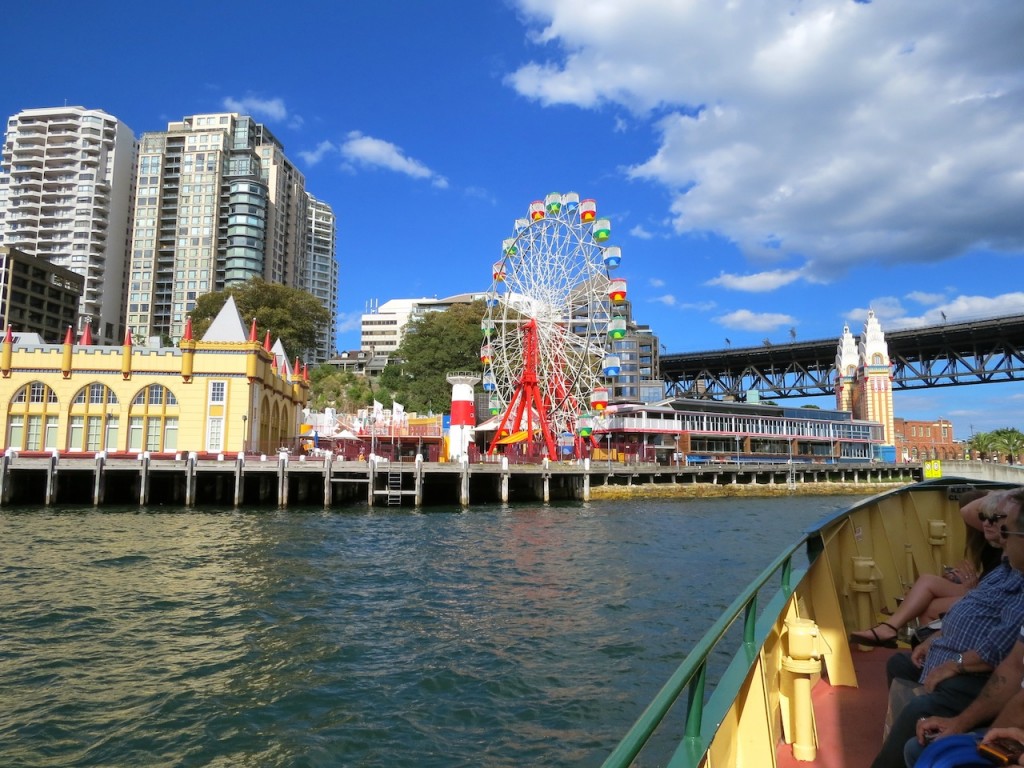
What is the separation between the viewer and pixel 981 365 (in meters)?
86.0

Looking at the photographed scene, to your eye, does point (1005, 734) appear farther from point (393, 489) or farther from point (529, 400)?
point (529, 400)

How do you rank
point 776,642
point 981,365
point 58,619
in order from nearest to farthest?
point 776,642 < point 58,619 < point 981,365

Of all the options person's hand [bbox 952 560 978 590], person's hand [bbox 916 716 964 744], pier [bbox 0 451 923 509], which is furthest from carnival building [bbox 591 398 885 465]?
person's hand [bbox 916 716 964 744]

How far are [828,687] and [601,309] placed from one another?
45705 mm

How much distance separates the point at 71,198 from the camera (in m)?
103

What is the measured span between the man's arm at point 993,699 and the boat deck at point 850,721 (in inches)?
44.2

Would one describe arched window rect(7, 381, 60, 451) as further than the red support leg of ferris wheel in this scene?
No

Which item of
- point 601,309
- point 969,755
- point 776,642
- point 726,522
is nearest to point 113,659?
A: point 776,642

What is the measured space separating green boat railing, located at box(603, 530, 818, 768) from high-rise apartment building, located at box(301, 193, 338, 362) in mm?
126300

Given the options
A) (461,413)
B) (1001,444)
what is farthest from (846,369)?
(461,413)

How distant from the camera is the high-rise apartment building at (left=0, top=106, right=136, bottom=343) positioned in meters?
102

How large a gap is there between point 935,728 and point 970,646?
89 centimetres

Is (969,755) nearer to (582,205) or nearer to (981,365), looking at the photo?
(582,205)

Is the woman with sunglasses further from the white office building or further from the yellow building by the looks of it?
the white office building
